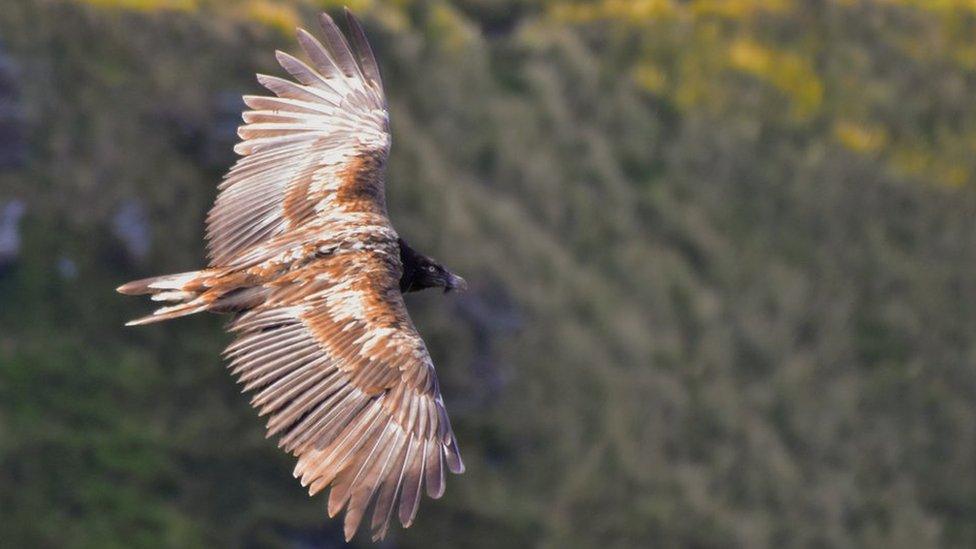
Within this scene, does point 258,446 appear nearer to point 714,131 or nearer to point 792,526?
point 792,526

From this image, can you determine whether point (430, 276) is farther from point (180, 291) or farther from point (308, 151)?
point (180, 291)

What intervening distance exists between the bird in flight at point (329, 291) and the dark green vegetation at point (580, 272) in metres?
7.41

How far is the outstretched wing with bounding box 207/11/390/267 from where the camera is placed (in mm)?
11711

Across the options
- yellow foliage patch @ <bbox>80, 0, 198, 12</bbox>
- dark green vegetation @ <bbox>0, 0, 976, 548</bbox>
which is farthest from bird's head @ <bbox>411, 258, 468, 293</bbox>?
yellow foliage patch @ <bbox>80, 0, 198, 12</bbox>

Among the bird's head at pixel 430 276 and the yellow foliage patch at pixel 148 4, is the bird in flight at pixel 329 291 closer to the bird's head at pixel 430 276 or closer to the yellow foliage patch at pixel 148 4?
the bird's head at pixel 430 276

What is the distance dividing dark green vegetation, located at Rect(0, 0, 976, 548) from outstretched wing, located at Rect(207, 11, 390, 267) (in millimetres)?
7346

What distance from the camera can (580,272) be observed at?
78.0ft

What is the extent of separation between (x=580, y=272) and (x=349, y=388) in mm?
14043

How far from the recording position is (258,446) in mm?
19375

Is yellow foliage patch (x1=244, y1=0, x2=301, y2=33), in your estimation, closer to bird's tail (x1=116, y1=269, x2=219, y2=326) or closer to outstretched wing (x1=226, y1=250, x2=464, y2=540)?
bird's tail (x1=116, y1=269, x2=219, y2=326)

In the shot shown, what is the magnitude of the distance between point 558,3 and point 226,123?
7.96 meters

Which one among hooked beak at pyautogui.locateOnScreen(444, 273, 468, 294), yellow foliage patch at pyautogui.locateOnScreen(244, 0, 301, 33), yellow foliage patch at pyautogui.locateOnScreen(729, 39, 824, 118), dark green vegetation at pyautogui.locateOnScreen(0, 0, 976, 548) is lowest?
dark green vegetation at pyautogui.locateOnScreen(0, 0, 976, 548)

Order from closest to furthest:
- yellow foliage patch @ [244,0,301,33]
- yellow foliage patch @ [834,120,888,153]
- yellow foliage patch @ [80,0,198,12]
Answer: yellow foliage patch @ [80,0,198,12] → yellow foliage patch @ [244,0,301,33] → yellow foliage patch @ [834,120,888,153]

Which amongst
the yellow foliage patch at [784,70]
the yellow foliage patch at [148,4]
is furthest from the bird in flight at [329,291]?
the yellow foliage patch at [784,70]
